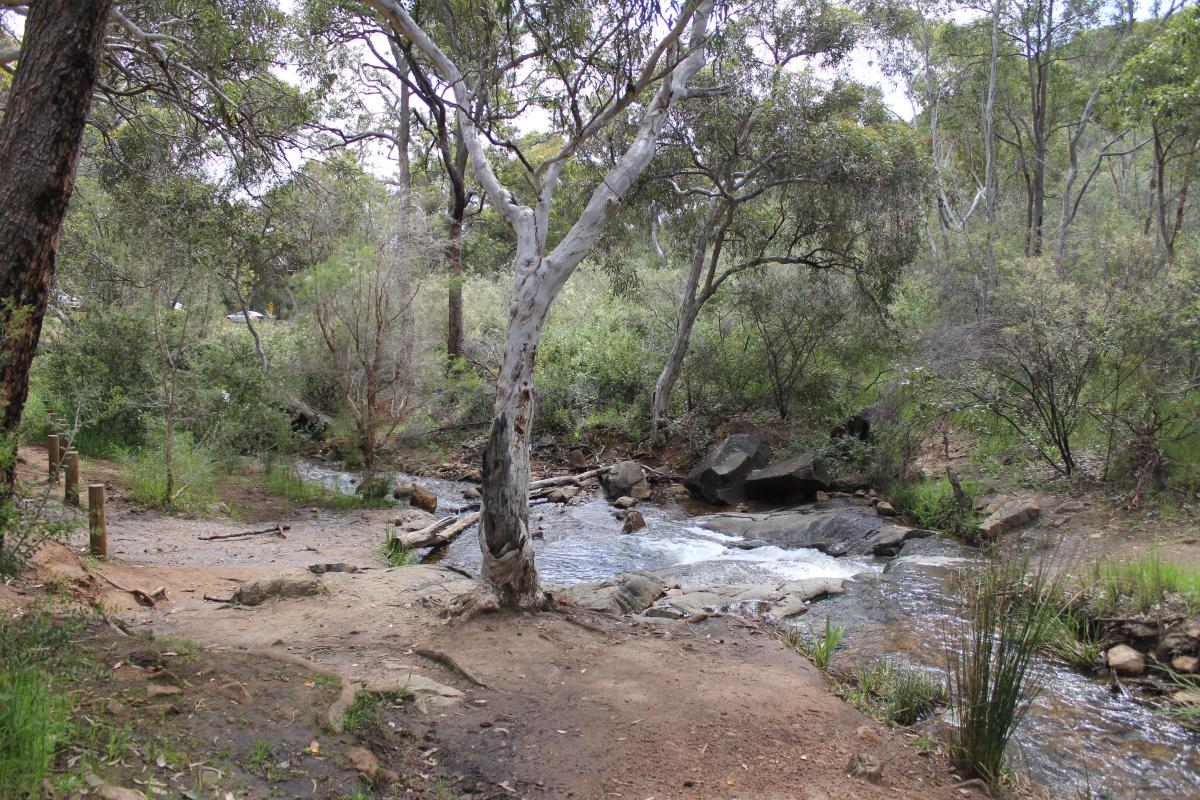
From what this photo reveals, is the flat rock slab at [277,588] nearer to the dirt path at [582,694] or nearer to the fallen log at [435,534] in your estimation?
the dirt path at [582,694]

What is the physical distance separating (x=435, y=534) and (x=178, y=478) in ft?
12.8

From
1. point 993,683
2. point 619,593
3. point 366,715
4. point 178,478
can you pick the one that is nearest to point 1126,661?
point 993,683

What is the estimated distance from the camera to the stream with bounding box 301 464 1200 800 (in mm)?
4996

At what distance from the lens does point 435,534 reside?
35.5 ft

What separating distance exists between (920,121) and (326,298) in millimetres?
25919

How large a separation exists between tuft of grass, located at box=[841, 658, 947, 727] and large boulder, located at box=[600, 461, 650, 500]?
9104 millimetres

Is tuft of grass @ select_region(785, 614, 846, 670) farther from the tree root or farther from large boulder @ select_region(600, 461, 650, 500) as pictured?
large boulder @ select_region(600, 461, 650, 500)

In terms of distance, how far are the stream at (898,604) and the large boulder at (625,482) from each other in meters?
0.40

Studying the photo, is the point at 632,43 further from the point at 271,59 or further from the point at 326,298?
the point at 326,298

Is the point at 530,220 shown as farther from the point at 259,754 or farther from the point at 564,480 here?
the point at 564,480

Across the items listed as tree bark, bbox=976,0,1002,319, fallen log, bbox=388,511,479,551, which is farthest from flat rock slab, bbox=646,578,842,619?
tree bark, bbox=976,0,1002,319

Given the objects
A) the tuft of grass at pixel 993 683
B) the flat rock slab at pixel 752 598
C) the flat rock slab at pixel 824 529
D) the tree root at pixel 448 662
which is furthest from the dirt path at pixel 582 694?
the flat rock slab at pixel 824 529

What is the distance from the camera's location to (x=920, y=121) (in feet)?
96.7

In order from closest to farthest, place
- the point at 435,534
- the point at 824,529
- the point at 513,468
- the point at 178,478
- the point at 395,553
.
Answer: the point at 513,468, the point at 395,553, the point at 435,534, the point at 178,478, the point at 824,529
